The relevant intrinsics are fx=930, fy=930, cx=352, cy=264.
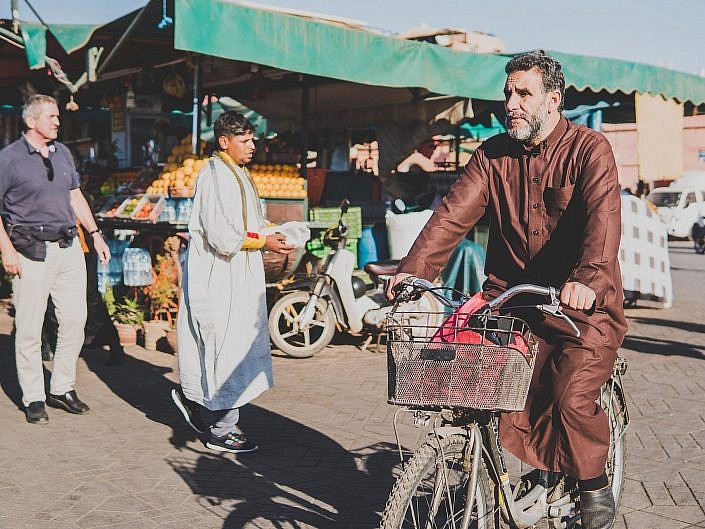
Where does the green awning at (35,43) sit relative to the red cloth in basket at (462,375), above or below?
above

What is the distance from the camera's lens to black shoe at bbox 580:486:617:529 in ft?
11.4

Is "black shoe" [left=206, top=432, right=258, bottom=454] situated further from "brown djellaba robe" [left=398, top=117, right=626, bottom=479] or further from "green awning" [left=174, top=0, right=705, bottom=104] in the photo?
"green awning" [left=174, top=0, right=705, bottom=104]

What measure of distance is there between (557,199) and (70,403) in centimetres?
420

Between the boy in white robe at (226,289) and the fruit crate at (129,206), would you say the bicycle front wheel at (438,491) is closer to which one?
the boy in white robe at (226,289)

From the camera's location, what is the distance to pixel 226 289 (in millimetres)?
5527

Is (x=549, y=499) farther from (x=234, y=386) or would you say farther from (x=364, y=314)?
(x=364, y=314)

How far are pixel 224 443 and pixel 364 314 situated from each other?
3.57 m

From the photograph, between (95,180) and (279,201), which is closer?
(279,201)

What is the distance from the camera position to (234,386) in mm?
5473

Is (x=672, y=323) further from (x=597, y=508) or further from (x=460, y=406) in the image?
(x=460, y=406)

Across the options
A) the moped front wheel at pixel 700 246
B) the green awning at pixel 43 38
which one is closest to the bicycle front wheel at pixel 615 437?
the green awning at pixel 43 38

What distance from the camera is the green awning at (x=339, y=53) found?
7.41 metres

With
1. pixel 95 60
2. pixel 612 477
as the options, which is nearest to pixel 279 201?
pixel 95 60

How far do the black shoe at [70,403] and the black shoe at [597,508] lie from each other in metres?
4.01
